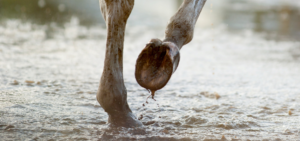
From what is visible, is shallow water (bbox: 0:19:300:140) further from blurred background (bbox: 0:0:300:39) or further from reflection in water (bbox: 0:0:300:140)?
blurred background (bbox: 0:0:300:39)

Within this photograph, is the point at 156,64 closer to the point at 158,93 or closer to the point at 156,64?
the point at 156,64

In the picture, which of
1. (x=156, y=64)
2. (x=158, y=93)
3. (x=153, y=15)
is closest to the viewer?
(x=156, y=64)

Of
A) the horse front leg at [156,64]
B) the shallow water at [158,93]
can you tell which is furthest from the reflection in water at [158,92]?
the horse front leg at [156,64]

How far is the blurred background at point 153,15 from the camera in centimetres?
863

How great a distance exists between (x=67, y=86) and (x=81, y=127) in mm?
1192

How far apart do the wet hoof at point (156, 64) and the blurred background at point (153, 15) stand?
5.71 metres

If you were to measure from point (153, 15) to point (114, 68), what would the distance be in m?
8.14

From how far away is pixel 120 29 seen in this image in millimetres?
2613

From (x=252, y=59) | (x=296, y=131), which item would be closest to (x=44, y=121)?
(x=296, y=131)

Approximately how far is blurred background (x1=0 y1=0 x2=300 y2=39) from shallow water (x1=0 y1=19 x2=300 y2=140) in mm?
1880

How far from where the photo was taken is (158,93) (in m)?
3.76

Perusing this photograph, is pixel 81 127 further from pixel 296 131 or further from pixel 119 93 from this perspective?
pixel 296 131

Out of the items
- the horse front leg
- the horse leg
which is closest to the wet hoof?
the horse front leg

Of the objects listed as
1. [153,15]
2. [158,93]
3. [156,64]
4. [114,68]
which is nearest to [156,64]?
[156,64]
